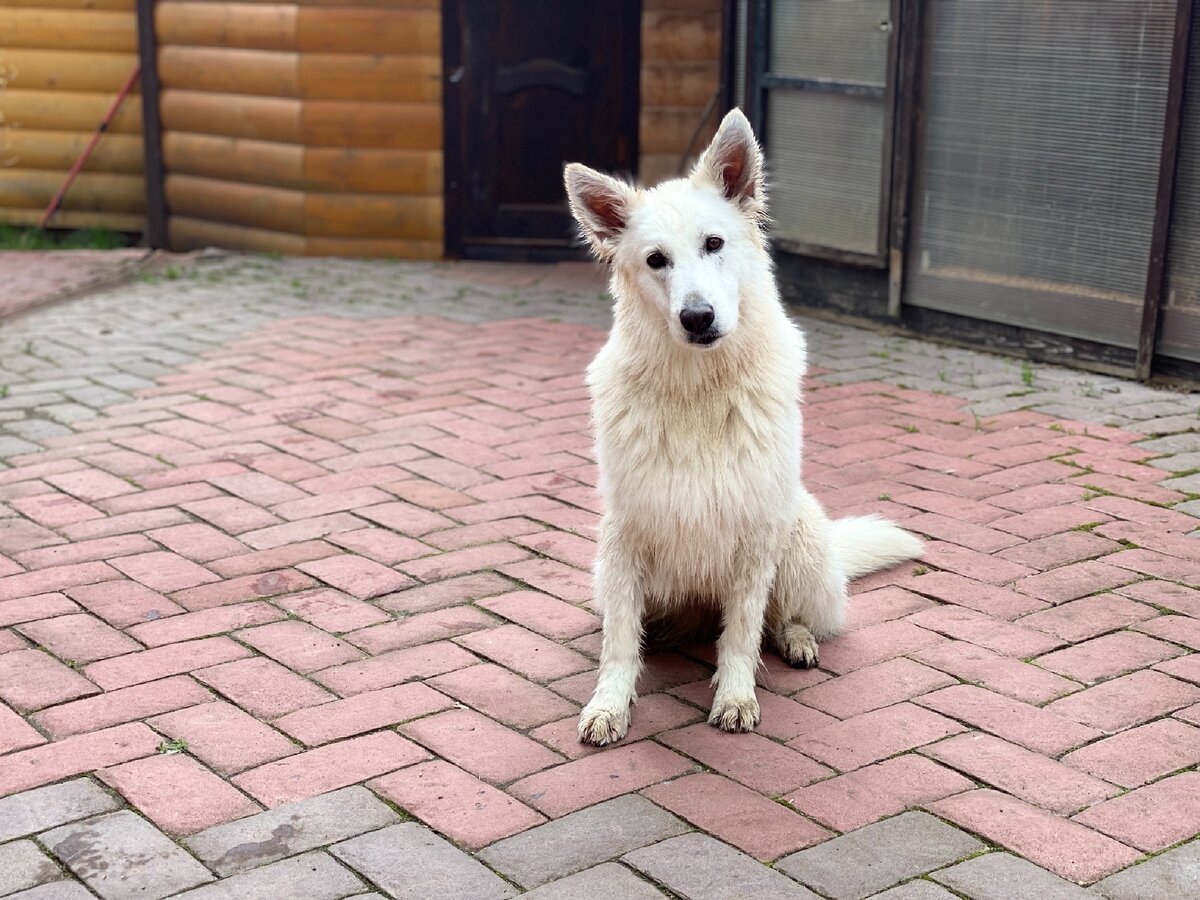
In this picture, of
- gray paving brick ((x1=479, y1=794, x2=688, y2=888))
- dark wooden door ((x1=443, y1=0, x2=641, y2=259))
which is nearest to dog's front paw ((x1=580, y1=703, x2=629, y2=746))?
gray paving brick ((x1=479, y1=794, x2=688, y2=888))

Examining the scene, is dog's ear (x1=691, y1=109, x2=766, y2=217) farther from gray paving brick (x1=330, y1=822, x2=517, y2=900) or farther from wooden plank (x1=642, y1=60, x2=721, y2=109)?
wooden plank (x1=642, y1=60, x2=721, y2=109)

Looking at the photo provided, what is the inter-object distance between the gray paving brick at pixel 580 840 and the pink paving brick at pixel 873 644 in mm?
877

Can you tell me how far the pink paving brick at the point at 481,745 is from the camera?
2.96m

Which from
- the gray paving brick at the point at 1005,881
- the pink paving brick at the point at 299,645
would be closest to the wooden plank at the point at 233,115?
the pink paving brick at the point at 299,645

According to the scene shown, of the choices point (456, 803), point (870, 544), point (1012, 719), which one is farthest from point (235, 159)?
point (1012, 719)

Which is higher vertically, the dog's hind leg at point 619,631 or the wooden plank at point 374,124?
the wooden plank at point 374,124

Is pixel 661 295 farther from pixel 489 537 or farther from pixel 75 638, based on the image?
pixel 75 638

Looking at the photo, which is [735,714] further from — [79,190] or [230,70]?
[79,190]

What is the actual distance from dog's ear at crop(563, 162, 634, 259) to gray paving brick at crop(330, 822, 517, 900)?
1420 millimetres

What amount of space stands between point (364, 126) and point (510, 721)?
6.72 meters

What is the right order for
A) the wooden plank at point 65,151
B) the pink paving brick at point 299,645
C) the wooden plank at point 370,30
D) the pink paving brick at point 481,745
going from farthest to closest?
the wooden plank at point 65,151 < the wooden plank at point 370,30 < the pink paving brick at point 299,645 < the pink paving brick at point 481,745

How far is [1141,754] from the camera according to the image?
9.77 feet

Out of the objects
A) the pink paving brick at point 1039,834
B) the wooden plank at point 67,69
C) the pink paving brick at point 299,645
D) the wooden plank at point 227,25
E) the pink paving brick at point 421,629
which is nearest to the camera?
the pink paving brick at point 1039,834

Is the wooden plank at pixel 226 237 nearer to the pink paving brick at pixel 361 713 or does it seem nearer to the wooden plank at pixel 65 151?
the wooden plank at pixel 65 151
